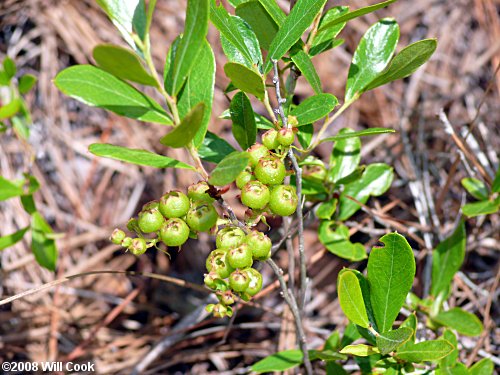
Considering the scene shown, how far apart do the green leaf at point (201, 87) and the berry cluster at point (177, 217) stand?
145mm

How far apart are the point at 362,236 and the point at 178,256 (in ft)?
3.30

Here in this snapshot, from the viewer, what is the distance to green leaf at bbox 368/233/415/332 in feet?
3.85

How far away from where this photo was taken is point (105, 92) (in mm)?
1070

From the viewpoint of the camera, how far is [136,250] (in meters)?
1.09

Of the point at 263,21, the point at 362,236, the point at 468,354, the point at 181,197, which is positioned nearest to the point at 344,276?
the point at 181,197

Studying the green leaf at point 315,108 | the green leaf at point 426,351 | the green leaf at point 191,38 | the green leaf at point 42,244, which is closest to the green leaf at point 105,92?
the green leaf at point 191,38

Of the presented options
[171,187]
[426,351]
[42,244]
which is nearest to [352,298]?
[426,351]

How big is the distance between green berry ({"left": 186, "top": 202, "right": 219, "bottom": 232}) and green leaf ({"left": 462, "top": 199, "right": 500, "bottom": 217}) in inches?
38.9

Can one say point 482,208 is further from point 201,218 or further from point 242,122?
point 201,218

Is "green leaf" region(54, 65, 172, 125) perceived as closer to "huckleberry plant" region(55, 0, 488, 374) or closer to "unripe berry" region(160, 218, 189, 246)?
"huckleberry plant" region(55, 0, 488, 374)

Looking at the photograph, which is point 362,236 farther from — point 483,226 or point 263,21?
point 263,21

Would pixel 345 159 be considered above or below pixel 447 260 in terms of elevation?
above

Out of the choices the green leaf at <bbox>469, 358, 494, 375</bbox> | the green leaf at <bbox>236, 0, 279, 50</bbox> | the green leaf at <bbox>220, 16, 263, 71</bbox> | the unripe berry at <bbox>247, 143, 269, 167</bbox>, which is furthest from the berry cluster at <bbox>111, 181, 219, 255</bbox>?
the green leaf at <bbox>469, 358, 494, 375</bbox>

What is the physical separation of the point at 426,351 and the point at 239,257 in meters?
0.56
